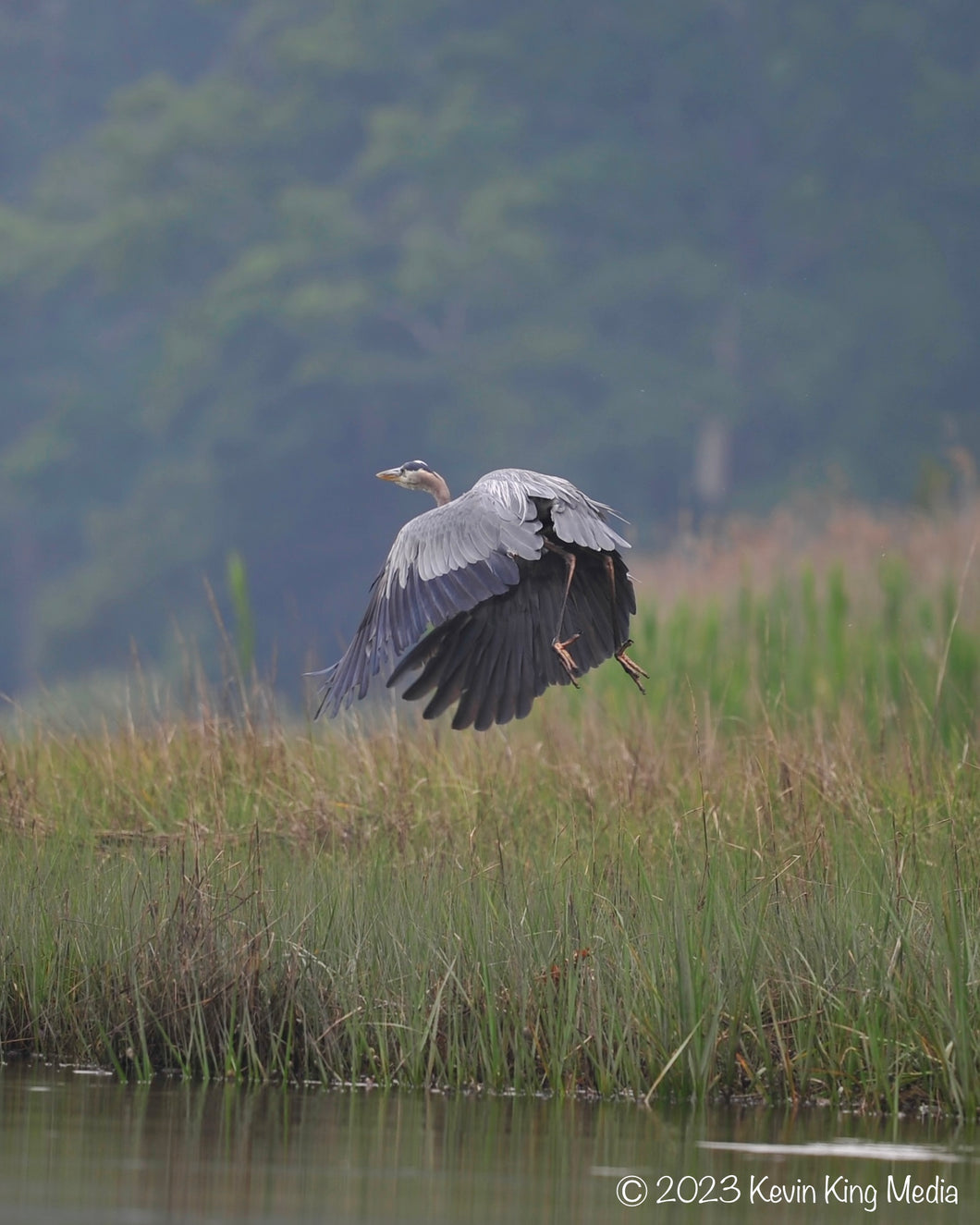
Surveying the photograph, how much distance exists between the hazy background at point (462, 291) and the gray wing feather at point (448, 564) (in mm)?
19850

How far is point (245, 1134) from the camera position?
417cm

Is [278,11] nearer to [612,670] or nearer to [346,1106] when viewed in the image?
[612,670]

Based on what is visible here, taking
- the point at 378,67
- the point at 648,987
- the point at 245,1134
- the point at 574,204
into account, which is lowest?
the point at 245,1134

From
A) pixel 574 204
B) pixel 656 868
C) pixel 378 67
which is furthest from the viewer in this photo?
pixel 378 67

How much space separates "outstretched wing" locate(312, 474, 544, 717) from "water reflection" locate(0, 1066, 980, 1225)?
5.30ft

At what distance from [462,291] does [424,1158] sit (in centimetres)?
2571

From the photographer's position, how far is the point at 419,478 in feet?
23.8

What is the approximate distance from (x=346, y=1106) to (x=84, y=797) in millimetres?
2999

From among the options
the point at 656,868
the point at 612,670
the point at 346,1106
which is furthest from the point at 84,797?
the point at 612,670

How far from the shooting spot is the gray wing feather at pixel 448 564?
601 cm

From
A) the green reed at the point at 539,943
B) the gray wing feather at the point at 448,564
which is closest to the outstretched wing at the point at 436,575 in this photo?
the gray wing feather at the point at 448,564

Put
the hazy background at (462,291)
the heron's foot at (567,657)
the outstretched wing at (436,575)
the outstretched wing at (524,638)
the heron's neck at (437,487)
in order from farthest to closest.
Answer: the hazy background at (462,291) → the heron's neck at (437,487) → the outstretched wing at (524,638) → the heron's foot at (567,657) → the outstretched wing at (436,575)

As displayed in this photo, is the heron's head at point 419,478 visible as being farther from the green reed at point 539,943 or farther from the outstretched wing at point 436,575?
the green reed at point 539,943

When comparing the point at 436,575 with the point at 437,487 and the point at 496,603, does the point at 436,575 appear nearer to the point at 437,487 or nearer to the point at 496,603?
the point at 496,603
